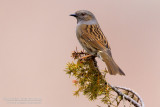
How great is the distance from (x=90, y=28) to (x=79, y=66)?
1082 millimetres

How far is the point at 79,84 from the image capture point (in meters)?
1.49

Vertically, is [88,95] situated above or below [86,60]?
below

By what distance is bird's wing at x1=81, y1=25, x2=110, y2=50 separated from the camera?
2.26 metres

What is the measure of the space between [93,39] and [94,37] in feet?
0.12

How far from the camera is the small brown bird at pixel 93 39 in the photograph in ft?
6.84

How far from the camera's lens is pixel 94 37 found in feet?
7.71

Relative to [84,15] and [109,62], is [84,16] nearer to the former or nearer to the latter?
[84,15]

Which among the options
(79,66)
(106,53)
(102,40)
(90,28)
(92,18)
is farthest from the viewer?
(92,18)

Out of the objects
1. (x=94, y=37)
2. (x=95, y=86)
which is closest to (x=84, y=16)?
(x=94, y=37)

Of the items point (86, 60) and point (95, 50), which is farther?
point (95, 50)

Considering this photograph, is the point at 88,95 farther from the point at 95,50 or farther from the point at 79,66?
the point at 95,50

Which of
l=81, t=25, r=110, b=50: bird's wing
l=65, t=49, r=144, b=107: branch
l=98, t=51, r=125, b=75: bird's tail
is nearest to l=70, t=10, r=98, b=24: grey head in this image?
l=81, t=25, r=110, b=50: bird's wing

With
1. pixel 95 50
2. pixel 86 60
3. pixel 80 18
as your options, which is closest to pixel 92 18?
pixel 80 18

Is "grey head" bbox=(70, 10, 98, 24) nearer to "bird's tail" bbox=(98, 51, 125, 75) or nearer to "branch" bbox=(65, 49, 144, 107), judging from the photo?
"bird's tail" bbox=(98, 51, 125, 75)
